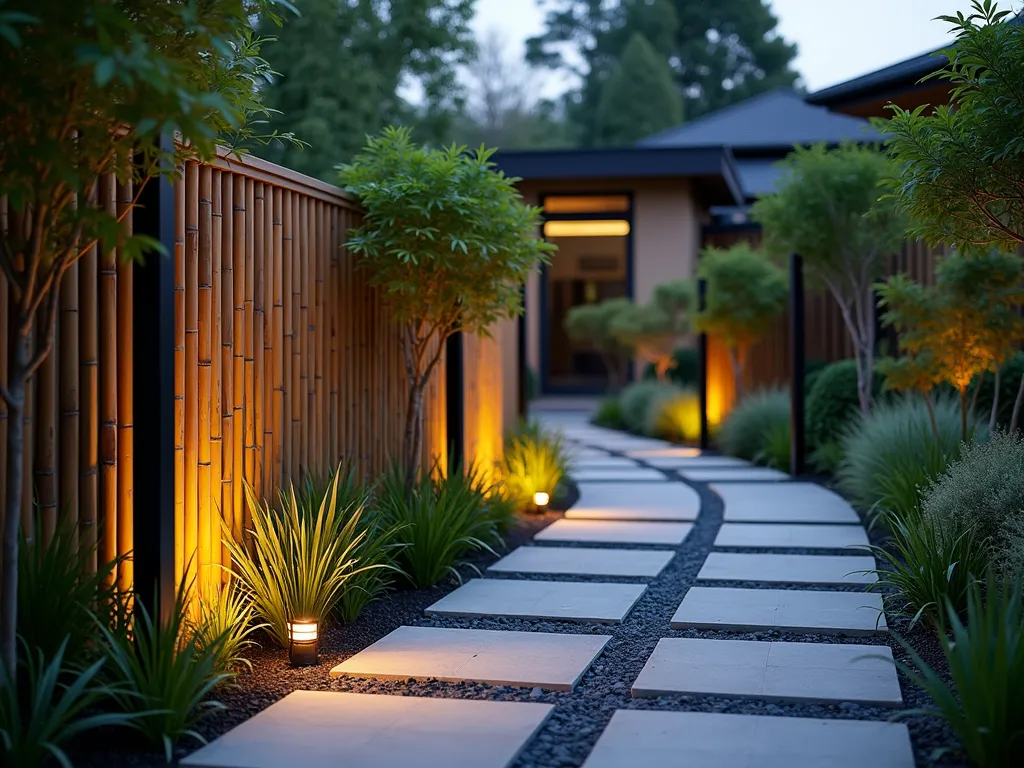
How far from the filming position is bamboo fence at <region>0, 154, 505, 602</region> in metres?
3.31

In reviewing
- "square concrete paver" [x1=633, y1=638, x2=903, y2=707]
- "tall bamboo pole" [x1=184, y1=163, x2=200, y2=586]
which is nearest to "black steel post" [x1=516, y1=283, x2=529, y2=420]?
"square concrete paver" [x1=633, y1=638, x2=903, y2=707]

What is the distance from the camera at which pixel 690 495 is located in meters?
8.38

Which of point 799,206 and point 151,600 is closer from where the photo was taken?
point 151,600

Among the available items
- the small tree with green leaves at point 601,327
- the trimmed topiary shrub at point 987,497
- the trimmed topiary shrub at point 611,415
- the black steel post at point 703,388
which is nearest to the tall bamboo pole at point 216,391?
the trimmed topiary shrub at point 987,497

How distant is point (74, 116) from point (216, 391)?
1545mm

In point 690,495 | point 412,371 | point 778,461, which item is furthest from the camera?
point 778,461

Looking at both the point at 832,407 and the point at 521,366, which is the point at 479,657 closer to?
the point at 521,366

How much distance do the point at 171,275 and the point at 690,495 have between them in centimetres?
566

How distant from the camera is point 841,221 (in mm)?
8828

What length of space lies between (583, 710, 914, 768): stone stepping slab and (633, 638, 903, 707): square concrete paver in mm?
231

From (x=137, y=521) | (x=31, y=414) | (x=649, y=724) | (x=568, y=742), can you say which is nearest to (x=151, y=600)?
(x=137, y=521)

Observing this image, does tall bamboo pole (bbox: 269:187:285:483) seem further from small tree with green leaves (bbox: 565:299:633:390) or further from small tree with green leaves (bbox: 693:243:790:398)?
small tree with green leaves (bbox: 565:299:633:390)

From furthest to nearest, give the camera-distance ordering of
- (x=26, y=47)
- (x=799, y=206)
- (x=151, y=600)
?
(x=799, y=206)
(x=151, y=600)
(x=26, y=47)

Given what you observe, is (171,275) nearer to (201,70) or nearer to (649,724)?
(201,70)
